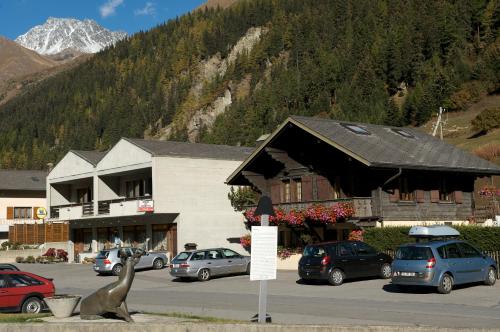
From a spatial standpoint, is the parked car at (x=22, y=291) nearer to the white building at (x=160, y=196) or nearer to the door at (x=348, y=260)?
the door at (x=348, y=260)

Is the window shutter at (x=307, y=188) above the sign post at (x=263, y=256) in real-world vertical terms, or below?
above

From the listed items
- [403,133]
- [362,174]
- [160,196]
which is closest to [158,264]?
[160,196]

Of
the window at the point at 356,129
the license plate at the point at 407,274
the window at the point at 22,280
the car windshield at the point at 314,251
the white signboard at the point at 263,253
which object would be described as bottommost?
the license plate at the point at 407,274

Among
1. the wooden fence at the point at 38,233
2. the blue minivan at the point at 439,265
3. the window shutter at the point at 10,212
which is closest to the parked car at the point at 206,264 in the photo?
the blue minivan at the point at 439,265

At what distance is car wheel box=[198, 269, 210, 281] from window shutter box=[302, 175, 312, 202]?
7039mm

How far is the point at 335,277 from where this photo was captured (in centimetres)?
2566

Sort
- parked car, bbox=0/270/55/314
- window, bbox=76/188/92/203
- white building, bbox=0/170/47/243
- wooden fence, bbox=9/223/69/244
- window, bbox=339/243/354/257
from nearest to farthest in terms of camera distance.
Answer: parked car, bbox=0/270/55/314, window, bbox=339/243/354/257, window, bbox=76/188/92/203, wooden fence, bbox=9/223/69/244, white building, bbox=0/170/47/243

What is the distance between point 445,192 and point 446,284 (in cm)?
1456

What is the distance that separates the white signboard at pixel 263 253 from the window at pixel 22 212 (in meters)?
60.5

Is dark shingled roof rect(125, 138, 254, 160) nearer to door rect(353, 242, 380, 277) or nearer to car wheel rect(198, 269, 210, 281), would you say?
car wheel rect(198, 269, 210, 281)

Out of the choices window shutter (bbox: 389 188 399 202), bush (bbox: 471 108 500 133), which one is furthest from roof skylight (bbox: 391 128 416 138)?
bush (bbox: 471 108 500 133)

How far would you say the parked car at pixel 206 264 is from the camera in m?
31.1

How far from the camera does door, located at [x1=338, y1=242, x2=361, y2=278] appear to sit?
85.0ft

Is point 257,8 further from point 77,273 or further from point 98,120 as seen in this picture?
point 77,273
